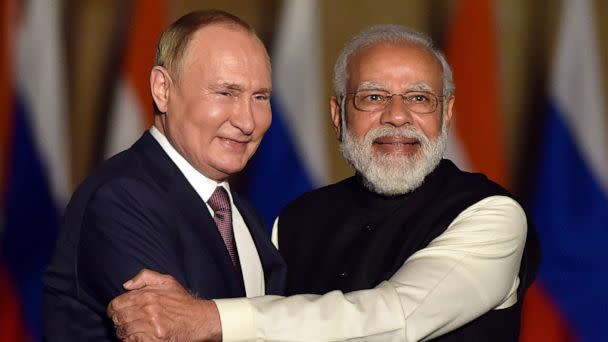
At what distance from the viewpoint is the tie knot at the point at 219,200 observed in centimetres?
212

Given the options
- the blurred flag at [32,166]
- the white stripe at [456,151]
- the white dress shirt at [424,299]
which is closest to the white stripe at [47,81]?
the blurred flag at [32,166]

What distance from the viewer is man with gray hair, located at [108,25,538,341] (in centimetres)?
193

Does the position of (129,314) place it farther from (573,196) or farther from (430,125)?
(573,196)

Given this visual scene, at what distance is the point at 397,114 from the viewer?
7.66 feet

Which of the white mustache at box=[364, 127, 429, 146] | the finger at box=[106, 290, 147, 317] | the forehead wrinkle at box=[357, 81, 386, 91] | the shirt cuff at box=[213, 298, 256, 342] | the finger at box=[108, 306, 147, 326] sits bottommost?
the shirt cuff at box=[213, 298, 256, 342]

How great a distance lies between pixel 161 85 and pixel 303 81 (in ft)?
5.49

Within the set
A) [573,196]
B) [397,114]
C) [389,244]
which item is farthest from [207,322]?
[573,196]

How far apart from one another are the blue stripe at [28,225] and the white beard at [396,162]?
167 centimetres

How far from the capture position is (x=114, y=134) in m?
3.76

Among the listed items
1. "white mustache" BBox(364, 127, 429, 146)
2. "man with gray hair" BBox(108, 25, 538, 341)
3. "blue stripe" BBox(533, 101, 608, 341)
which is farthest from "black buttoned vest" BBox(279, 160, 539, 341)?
"blue stripe" BBox(533, 101, 608, 341)

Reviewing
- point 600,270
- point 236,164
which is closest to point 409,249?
point 236,164

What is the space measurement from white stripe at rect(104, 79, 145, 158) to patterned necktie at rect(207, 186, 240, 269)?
164 cm

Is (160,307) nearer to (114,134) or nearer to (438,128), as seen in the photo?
(438,128)

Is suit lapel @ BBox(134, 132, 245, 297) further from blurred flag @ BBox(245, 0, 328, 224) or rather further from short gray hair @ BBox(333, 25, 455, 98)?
blurred flag @ BBox(245, 0, 328, 224)
